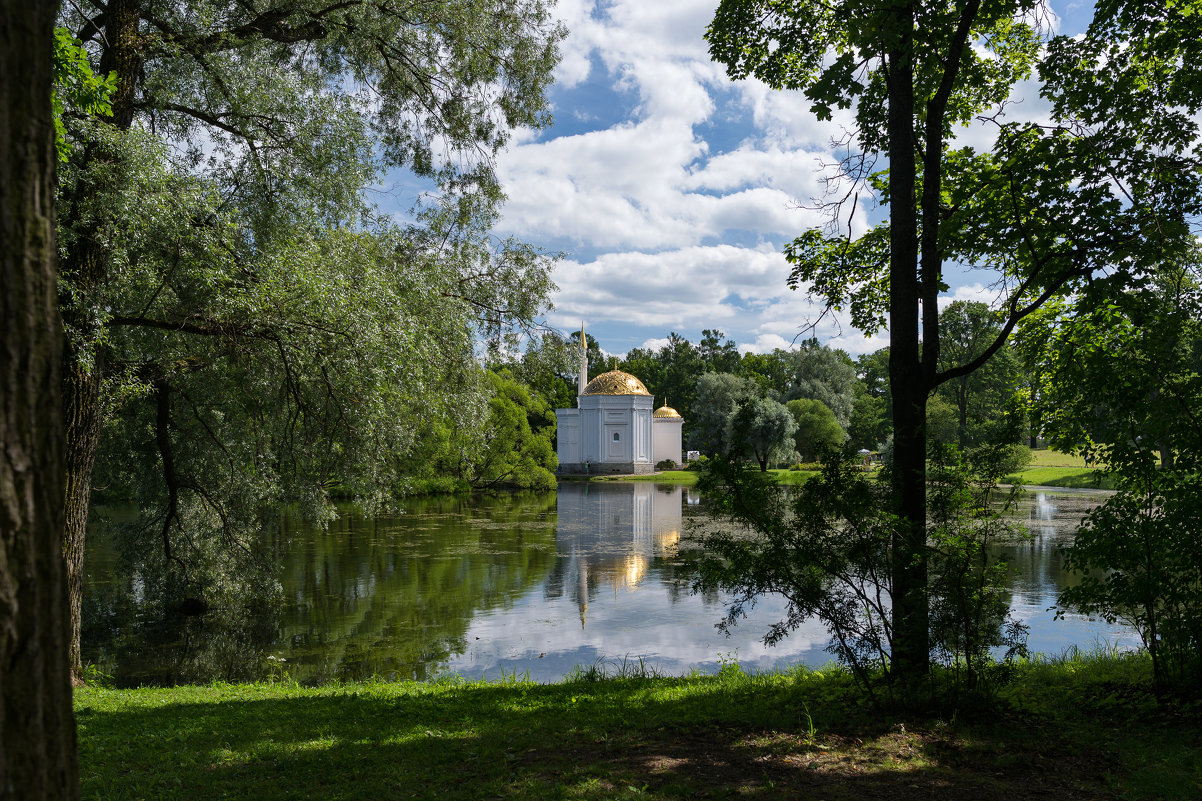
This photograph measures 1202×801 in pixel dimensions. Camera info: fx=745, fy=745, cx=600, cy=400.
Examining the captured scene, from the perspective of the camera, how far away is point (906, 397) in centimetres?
606

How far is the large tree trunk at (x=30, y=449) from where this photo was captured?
5.22ft

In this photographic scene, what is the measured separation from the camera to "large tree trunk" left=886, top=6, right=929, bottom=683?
5.11 meters

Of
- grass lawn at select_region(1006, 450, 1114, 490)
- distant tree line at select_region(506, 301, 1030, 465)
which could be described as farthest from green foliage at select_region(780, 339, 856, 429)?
grass lawn at select_region(1006, 450, 1114, 490)

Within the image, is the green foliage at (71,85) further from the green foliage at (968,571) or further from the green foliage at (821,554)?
the green foliage at (968,571)

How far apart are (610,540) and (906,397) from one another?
15.3m

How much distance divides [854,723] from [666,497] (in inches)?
1232

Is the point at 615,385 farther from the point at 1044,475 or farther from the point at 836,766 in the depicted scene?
the point at 836,766

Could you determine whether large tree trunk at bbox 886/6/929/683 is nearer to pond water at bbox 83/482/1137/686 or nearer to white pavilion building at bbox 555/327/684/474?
pond water at bbox 83/482/1137/686

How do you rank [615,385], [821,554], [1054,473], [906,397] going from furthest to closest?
1. [615,385]
2. [1054,473]
3. [906,397]
4. [821,554]

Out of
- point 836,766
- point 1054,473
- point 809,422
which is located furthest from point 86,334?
point 809,422

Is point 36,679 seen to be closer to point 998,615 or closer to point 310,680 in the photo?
point 998,615

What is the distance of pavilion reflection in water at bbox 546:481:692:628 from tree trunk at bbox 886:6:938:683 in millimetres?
6869

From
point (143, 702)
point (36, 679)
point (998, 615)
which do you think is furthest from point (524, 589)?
point (36, 679)

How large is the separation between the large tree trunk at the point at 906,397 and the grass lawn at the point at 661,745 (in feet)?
2.18
